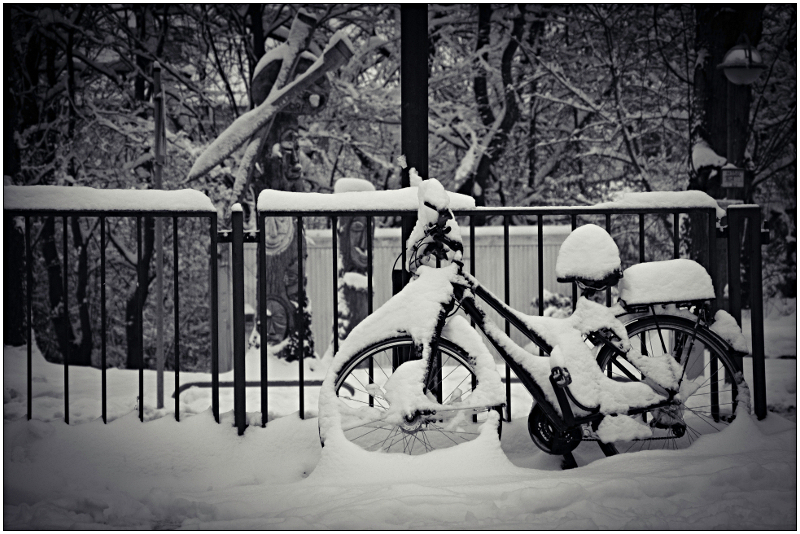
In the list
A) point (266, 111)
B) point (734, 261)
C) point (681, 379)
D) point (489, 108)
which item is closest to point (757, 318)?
point (734, 261)

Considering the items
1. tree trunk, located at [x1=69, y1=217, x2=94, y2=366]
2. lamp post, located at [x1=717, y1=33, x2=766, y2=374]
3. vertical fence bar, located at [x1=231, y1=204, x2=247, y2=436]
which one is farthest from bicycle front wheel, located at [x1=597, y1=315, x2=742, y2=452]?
tree trunk, located at [x1=69, y1=217, x2=94, y2=366]

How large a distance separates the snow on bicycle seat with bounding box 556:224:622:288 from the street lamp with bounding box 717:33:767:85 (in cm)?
480

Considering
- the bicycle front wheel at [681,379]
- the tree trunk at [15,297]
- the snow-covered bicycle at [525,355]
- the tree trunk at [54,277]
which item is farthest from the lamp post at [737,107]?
the tree trunk at [54,277]

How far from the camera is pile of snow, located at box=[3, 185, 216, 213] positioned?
354 centimetres

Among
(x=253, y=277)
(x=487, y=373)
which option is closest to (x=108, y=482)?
(x=487, y=373)

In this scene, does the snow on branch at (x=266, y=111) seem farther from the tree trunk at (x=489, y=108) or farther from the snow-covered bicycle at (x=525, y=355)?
the tree trunk at (x=489, y=108)

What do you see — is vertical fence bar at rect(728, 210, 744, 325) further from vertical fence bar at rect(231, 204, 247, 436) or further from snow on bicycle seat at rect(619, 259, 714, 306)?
vertical fence bar at rect(231, 204, 247, 436)

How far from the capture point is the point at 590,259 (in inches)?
128

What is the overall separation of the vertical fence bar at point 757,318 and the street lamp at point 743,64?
3932mm

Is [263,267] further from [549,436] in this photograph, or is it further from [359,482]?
[549,436]

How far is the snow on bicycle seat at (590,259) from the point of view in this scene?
10.6ft

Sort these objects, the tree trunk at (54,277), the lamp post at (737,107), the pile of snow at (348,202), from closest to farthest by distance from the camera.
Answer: the pile of snow at (348,202) < the lamp post at (737,107) < the tree trunk at (54,277)

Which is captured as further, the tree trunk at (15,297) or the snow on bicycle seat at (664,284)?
the tree trunk at (15,297)

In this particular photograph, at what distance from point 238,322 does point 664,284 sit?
2220 mm
